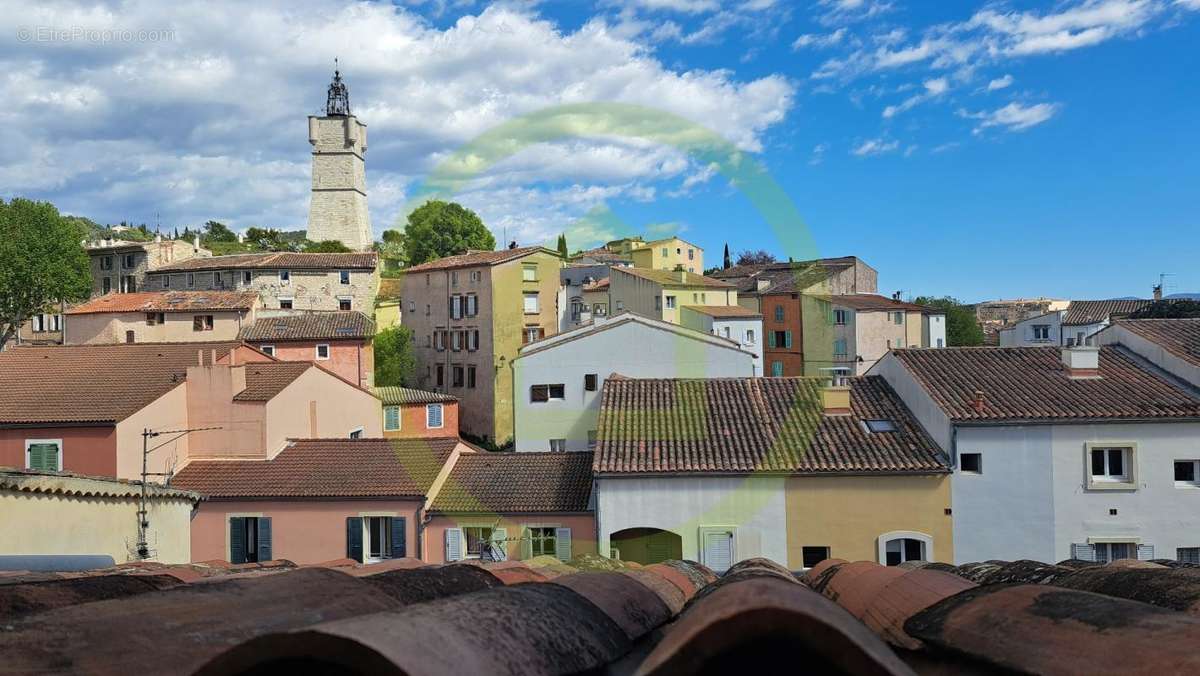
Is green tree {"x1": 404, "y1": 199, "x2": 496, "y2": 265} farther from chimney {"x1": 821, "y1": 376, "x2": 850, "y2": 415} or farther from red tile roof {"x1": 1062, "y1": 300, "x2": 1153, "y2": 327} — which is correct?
chimney {"x1": 821, "y1": 376, "x2": 850, "y2": 415}

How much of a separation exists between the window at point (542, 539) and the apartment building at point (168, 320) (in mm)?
30085

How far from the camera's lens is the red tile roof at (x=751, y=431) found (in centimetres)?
1930

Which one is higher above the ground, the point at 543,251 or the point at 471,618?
the point at 543,251

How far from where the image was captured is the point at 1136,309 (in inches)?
2334

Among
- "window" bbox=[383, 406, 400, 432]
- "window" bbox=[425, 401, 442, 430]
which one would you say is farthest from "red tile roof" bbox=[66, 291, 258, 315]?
"window" bbox=[425, 401, 442, 430]

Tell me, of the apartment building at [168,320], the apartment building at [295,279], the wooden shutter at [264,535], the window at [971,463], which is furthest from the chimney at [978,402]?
the apartment building at [295,279]

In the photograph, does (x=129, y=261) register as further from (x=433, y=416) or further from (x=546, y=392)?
(x=546, y=392)

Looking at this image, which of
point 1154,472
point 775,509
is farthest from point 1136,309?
point 775,509

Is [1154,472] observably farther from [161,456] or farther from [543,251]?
[543,251]

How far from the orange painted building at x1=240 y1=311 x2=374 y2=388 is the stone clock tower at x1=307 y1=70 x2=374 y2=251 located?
153 feet

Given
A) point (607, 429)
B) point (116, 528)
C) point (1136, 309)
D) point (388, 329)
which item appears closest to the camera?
point (116, 528)

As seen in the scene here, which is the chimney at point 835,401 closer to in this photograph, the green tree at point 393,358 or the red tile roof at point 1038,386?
the red tile roof at point 1038,386

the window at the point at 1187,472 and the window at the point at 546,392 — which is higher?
the window at the point at 546,392

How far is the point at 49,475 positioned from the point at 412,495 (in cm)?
947
